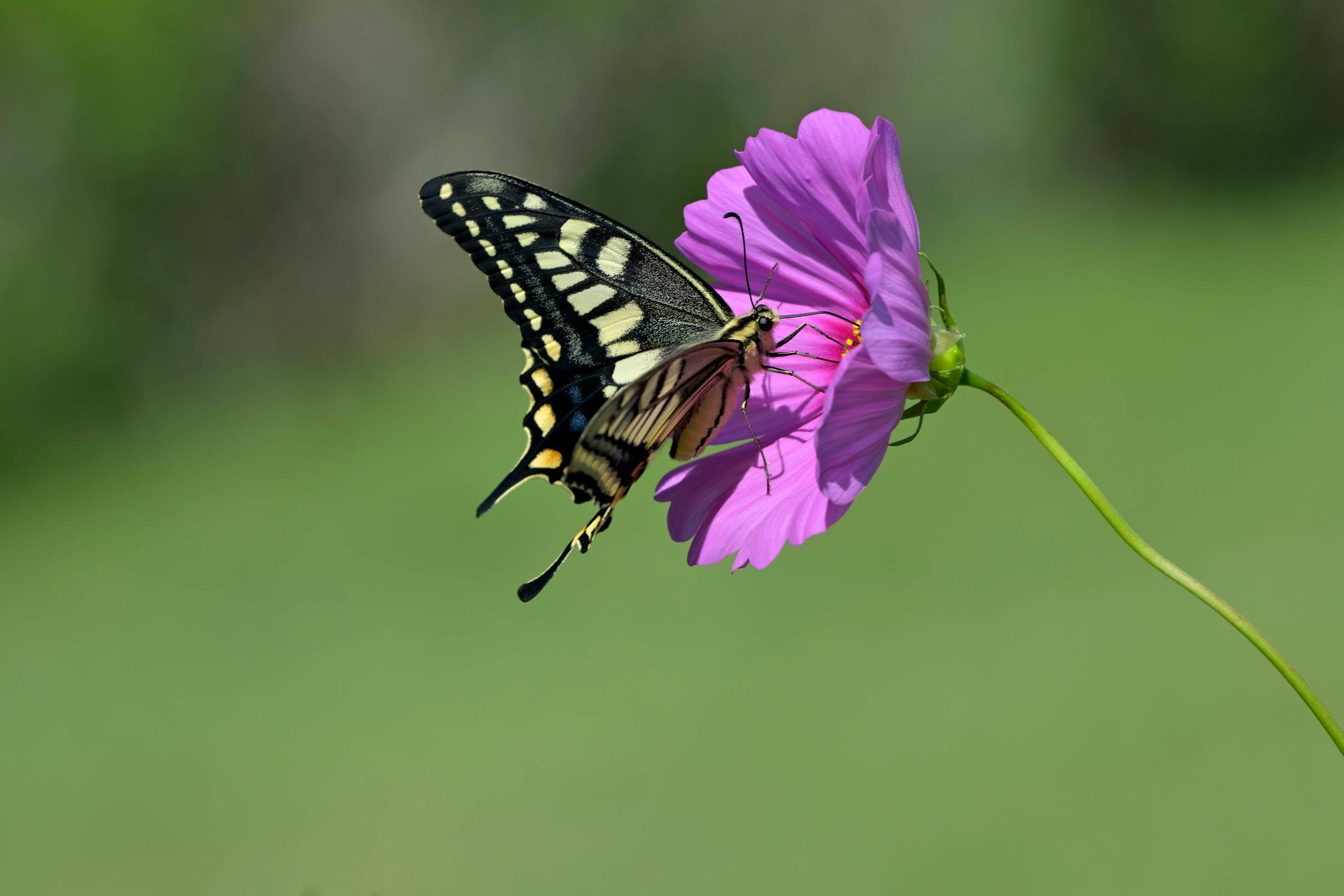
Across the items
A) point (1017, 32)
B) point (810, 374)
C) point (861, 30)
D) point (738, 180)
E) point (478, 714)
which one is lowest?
point (478, 714)

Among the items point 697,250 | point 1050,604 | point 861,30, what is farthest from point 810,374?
point 861,30

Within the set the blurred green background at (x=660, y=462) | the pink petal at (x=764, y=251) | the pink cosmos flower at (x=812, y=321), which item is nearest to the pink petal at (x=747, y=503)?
the pink cosmos flower at (x=812, y=321)

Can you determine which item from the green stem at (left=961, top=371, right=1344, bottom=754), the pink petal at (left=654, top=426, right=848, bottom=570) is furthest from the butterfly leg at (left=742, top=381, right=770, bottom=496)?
the green stem at (left=961, top=371, right=1344, bottom=754)

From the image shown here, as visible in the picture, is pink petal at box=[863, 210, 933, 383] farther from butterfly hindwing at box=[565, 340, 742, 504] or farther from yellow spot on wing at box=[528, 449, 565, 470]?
yellow spot on wing at box=[528, 449, 565, 470]

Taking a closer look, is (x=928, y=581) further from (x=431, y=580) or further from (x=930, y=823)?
(x=431, y=580)

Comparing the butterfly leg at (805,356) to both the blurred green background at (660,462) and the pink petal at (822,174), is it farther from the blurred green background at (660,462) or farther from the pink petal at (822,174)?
the blurred green background at (660,462)
